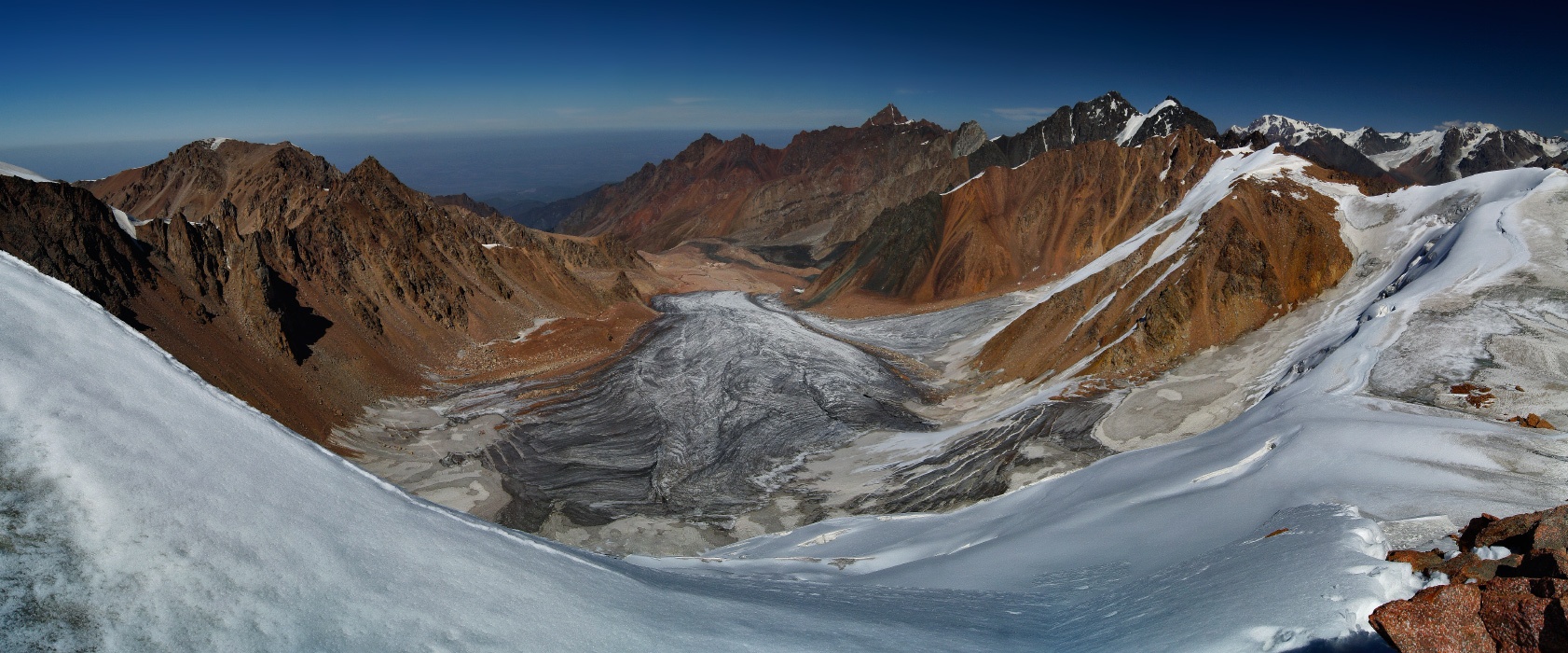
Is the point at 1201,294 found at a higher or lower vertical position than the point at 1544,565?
higher

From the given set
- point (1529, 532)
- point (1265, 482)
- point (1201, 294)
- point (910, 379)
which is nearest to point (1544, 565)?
point (1529, 532)

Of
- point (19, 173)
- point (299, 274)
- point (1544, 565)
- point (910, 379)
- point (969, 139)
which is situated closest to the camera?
point (1544, 565)

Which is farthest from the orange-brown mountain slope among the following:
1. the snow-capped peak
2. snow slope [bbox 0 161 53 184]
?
the snow-capped peak

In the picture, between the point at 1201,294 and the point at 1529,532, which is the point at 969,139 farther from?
the point at 1529,532

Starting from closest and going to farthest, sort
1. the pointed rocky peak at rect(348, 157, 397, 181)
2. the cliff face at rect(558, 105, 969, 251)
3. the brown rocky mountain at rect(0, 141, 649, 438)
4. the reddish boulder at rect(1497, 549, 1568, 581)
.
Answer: the reddish boulder at rect(1497, 549, 1568, 581) < the brown rocky mountain at rect(0, 141, 649, 438) < the pointed rocky peak at rect(348, 157, 397, 181) < the cliff face at rect(558, 105, 969, 251)

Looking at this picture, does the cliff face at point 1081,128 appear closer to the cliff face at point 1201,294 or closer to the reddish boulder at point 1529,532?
the cliff face at point 1201,294

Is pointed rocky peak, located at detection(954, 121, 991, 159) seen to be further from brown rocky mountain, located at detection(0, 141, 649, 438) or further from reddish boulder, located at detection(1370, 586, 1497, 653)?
reddish boulder, located at detection(1370, 586, 1497, 653)
